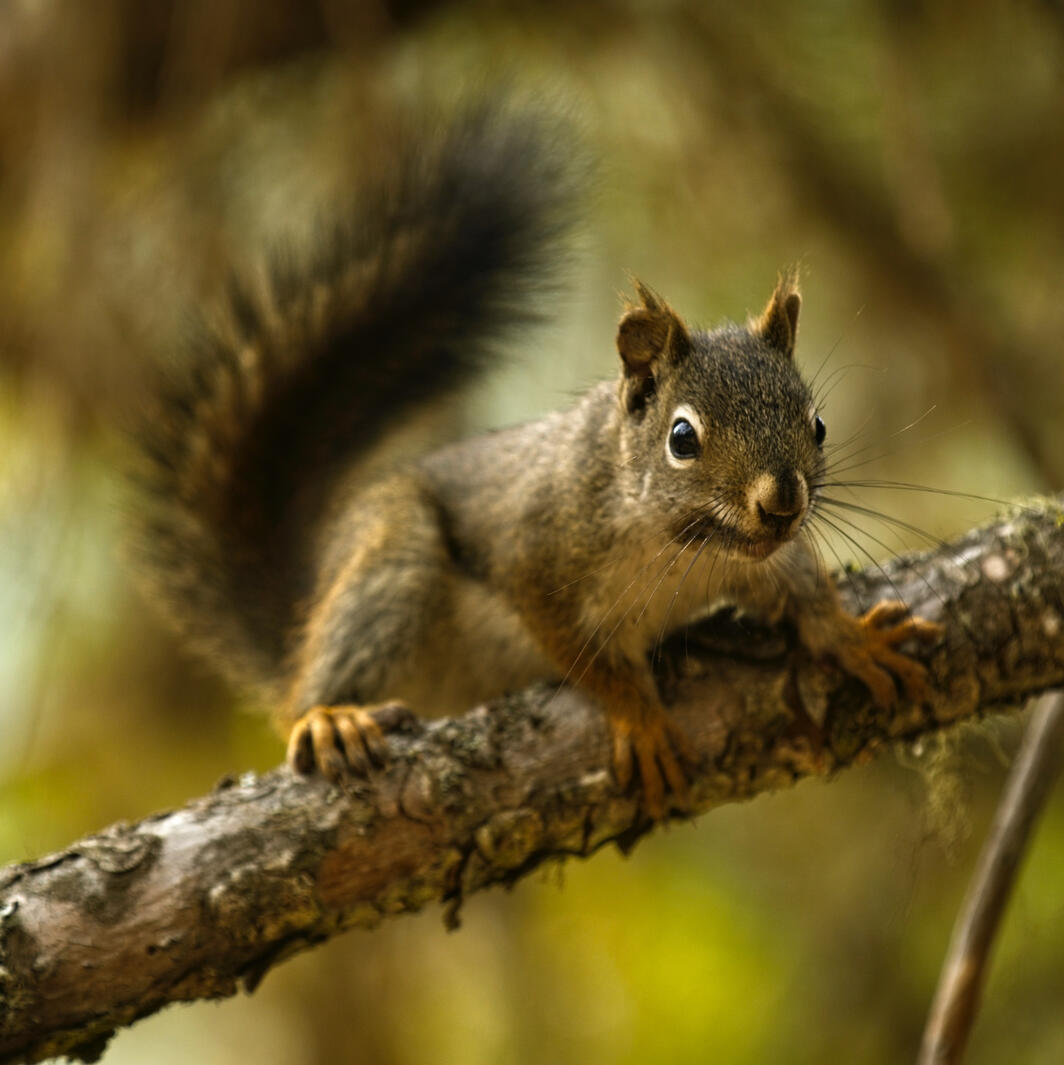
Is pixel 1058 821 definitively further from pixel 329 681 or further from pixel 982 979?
pixel 329 681

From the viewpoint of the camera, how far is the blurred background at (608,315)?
2682mm

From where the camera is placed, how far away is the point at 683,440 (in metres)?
1.87

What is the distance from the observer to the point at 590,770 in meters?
1.91

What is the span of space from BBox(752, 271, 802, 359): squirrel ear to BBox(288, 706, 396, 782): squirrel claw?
0.94 meters

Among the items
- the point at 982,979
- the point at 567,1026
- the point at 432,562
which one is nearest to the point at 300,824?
the point at 432,562

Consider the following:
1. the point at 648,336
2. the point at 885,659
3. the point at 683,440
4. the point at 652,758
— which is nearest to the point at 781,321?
the point at 648,336

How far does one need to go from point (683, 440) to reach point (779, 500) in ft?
0.83

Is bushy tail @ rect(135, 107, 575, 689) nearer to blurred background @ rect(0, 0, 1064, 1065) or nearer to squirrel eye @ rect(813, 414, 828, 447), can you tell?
blurred background @ rect(0, 0, 1064, 1065)

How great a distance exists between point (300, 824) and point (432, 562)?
79 cm

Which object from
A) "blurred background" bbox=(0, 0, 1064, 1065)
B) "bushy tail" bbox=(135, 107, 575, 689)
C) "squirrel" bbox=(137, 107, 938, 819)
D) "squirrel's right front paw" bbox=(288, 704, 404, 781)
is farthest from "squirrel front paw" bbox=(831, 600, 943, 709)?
"bushy tail" bbox=(135, 107, 575, 689)

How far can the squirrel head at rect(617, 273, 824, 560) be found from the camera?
5.70 feet

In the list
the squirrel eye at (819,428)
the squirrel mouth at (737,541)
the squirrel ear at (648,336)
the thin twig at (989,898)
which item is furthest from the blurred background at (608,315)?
the squirrel mouth at (737,541)

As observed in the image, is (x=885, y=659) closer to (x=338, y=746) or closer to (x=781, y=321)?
(x=781, y=321)

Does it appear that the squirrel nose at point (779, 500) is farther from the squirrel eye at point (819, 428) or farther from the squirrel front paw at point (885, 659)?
the squirrel front paw at point (885, 659)
